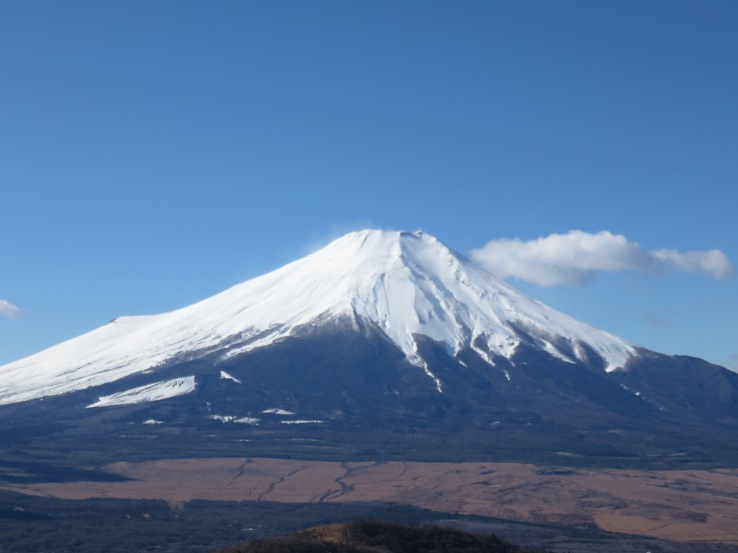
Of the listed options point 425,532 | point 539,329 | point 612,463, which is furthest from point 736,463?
point 425,532

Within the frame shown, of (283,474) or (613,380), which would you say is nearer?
(283,474)

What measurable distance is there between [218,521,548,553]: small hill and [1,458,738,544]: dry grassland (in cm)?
2650

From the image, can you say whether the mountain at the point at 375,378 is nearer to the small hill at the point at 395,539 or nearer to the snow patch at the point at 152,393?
the snow patch at the point at 152,393

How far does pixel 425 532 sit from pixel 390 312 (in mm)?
98188

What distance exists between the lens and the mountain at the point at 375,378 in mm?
95125

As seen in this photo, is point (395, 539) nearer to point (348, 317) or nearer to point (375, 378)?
point (375, 378)

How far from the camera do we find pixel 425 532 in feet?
109

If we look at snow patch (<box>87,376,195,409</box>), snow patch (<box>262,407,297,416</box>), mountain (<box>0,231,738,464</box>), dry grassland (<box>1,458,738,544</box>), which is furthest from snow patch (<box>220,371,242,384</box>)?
dry grassland (<box>1,458,738,544</box>)

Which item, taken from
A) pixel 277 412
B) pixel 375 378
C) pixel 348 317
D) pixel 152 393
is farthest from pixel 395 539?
pixel 348 317

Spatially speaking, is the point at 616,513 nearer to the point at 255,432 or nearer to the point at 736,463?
the point at 736,463

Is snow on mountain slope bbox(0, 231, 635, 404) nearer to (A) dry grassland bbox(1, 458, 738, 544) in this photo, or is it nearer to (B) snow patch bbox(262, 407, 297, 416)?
(B) snow patch bbox(262, 407, 297, 416)

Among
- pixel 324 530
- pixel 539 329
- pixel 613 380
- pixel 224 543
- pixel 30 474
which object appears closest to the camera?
pixel 324 530

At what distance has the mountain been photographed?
95125 mm

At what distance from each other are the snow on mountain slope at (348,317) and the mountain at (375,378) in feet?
0.94
